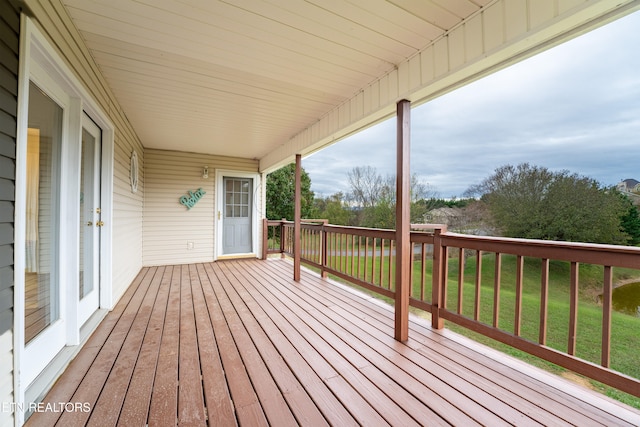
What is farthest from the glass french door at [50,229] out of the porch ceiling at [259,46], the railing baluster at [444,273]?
the railing baluster at [444,273]

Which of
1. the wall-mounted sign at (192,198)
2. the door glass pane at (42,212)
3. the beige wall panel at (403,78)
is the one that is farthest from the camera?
the wall-mounted sign at (192,198)

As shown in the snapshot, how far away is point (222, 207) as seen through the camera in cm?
574

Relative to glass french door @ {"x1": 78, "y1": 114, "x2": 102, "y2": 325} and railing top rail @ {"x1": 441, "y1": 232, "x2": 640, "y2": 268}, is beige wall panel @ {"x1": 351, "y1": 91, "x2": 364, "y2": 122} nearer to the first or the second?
railing top rail @ {"x1": 441, "y1": 232, "x2": 640, "y2": 268}

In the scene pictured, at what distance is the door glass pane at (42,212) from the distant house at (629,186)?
5303 mm

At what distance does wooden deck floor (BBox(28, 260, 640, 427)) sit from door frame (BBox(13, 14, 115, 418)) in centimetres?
20

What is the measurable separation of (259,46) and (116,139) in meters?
2.28

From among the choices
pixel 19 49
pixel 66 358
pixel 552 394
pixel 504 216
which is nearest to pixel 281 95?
pixel 19 49

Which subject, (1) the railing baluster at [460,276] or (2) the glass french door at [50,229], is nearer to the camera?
(2) the glass french door at [50,229]

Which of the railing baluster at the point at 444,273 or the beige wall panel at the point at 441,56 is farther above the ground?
the beige wall panel at the point at 441,56

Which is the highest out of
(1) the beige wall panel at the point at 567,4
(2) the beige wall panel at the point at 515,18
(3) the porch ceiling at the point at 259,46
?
(3) the porch ceiling at the point at 259,46

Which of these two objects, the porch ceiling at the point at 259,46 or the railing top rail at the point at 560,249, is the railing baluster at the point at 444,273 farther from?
the porch ceiling at the point at 259,46

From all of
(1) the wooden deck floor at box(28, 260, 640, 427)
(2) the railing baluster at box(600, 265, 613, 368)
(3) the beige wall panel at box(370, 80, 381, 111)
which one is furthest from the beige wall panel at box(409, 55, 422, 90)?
(1) the wooden deck floor at box(28, 260, 640, 427)

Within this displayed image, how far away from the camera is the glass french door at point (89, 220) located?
7.35 ft

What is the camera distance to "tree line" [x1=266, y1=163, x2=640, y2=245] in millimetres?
3285
